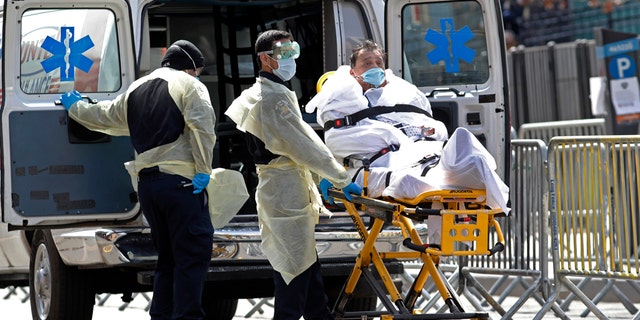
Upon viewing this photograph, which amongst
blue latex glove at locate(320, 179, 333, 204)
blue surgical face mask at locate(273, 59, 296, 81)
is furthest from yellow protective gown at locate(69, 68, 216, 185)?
blue latex glove at locate(320, 179, 333, 204)

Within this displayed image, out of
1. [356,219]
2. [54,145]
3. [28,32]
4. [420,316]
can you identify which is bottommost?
[420,316]

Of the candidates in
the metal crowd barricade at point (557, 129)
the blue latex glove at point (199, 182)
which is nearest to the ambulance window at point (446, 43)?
the blue latex glove at point (199, 182)

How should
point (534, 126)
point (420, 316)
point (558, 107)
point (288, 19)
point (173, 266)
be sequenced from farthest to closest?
point (558, 107), point (534, 126), point (288, 19), point (173, 266), point (420, 316)

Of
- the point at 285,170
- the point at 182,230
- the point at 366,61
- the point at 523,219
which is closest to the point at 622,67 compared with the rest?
the point at 523,219

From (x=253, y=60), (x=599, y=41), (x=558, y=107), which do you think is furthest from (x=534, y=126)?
(x=558, y=107)

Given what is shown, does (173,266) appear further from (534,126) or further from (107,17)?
(534,126)

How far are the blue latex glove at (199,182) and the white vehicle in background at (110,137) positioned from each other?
67cm

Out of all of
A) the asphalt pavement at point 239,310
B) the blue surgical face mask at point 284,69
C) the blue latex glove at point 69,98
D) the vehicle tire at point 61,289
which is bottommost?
the asphalt pavement at point 239,310

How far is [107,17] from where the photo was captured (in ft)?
27.3

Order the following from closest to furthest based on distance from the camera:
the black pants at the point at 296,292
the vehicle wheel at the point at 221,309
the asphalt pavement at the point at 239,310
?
the black pants at the point at 296,292, the vehicle wheel at the point at 221,309, the asphalt pavement at the point at 239,310

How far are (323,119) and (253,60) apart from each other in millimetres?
2888

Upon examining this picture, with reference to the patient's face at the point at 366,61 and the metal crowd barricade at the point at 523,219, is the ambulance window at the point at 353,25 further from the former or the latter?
the metal crowd barricade at the point at 523,219

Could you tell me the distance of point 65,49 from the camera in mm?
8227

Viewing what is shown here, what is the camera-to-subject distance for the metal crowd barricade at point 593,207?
877 centimetres
